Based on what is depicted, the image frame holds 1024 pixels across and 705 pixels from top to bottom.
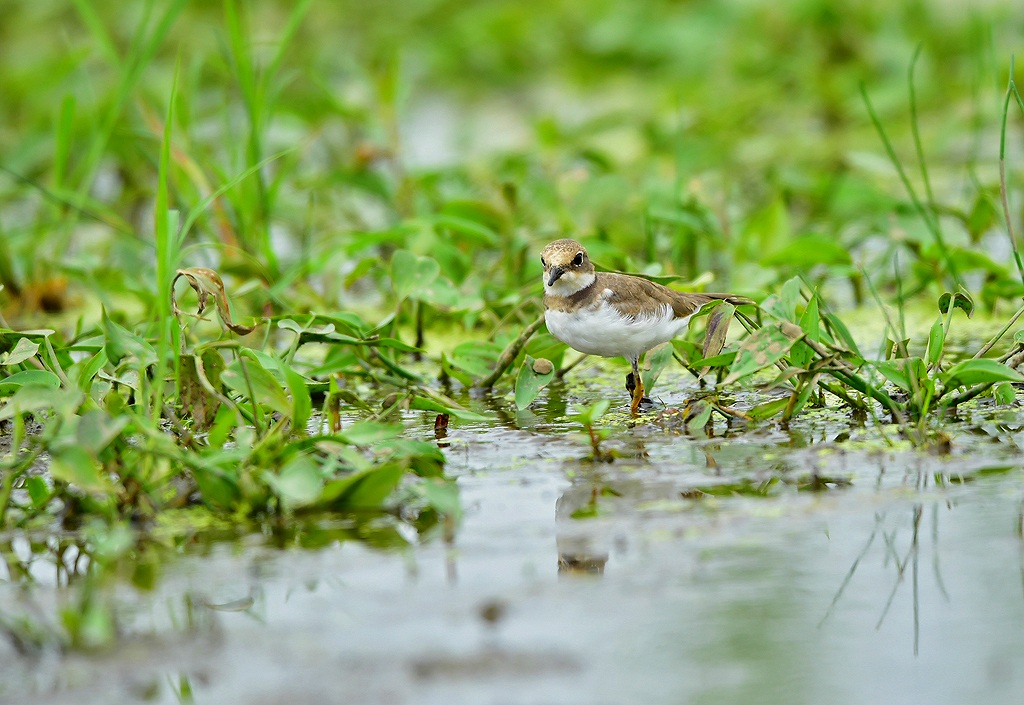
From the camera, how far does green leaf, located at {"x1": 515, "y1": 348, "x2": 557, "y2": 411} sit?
341 centimetres

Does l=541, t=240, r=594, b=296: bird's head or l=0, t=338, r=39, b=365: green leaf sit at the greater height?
l=541, t=240, r=594, b=296: bird's head

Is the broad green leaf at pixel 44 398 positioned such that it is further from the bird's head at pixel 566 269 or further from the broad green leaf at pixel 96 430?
the bird's head at pixel 566 269

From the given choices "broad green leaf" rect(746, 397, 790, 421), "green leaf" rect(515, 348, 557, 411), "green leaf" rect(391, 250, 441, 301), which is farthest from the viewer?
"green leaf" rect(391, 250, 441, 301)

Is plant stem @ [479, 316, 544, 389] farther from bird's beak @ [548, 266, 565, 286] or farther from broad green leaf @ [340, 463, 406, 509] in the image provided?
broad green leaf @ [340, 463, 406, 509]

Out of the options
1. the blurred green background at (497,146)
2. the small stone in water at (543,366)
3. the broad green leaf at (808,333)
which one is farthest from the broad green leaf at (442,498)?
the blurred green background at (497,146)

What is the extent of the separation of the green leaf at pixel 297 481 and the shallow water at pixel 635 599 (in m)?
0.12

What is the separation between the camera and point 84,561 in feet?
8.55

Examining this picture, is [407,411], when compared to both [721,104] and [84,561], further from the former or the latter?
[721,104]

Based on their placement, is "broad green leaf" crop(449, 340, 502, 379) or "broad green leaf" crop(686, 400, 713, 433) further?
"broad green leaf" crop(449, 340, 502, 379)

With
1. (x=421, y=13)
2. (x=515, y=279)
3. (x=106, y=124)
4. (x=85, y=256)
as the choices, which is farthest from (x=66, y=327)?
(x=421, y=13)

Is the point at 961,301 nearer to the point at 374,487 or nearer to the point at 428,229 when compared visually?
the point at 374,487

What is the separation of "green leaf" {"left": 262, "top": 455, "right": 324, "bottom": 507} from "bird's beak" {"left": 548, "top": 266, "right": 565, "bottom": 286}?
1.20m

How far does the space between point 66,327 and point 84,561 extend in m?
2.77

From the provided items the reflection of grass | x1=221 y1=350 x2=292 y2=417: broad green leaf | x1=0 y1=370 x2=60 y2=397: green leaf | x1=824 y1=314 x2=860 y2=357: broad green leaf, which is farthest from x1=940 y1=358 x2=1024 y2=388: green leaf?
x1=0 y1=370 x2=60 y2=397: green leaf
